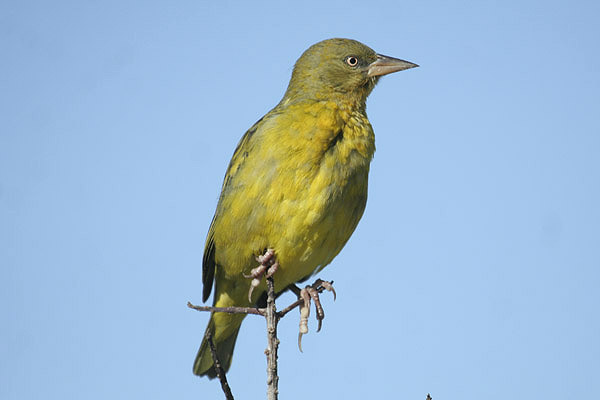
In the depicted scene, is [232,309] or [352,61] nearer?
[232,309]

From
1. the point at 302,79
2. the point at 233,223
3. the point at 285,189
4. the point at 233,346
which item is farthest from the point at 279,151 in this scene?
the point at 233,346

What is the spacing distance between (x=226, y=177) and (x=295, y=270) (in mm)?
819

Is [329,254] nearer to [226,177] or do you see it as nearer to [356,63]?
[226,177]

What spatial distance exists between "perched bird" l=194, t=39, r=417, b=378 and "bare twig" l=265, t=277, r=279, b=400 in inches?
37.6

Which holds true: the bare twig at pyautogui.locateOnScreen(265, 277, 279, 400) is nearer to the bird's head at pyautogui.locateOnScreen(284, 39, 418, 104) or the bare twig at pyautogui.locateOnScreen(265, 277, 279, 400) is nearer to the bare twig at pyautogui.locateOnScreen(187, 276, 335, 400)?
the bare twig at pyautogui.locateOnScreen(187, 276, 335, 400)

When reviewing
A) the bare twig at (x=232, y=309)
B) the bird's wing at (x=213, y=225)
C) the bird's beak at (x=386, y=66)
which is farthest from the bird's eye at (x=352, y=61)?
the bare twig at (x=232, y=309)

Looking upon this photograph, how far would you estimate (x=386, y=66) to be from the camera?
5.09 meters

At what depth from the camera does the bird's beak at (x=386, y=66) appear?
5066 millimetres

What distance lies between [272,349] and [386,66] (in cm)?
271

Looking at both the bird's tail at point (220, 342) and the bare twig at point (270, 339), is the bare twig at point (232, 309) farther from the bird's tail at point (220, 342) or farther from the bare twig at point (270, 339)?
the bird's tail at point (220, 342)

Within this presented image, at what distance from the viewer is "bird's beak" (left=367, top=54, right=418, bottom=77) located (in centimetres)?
507

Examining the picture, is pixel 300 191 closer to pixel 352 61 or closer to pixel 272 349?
pixel 272 349

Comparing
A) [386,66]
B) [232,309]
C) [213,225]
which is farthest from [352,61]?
[232,309]

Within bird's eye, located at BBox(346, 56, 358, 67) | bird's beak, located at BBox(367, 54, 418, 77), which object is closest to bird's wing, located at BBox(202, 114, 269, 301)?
bird's eye, located at BBox(346, 56, 358, 67)
